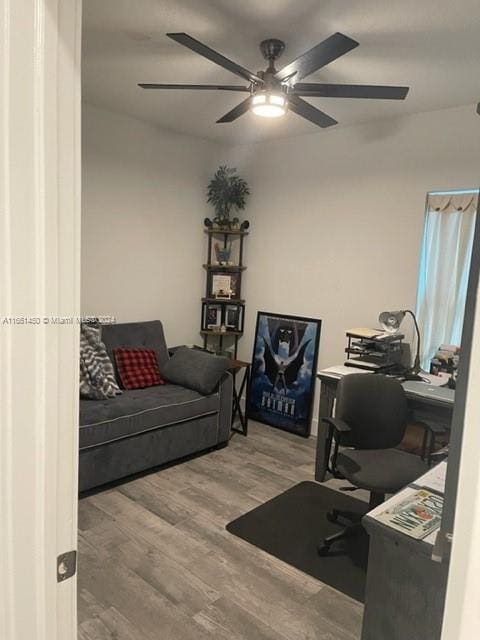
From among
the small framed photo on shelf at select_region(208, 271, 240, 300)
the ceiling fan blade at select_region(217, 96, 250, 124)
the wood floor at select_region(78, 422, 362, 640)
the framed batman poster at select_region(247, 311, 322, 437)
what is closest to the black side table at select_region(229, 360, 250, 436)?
the framed batman poster at select_region(247, 311, 322, 437)

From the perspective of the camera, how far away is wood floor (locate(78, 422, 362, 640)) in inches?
76.6

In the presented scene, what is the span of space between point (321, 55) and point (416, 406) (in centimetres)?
203

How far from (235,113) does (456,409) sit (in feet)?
7.69

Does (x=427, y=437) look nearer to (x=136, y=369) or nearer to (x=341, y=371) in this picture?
(x=341, y=371)

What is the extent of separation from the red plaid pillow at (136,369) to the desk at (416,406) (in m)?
1.36

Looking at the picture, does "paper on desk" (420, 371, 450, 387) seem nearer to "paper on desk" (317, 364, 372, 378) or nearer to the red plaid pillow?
"paper on desk" (317, 364, 372, 378)

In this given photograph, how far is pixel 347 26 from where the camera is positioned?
218 cm

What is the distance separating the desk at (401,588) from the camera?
1.27 meters

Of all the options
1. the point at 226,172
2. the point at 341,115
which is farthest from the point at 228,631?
the point at 226,172

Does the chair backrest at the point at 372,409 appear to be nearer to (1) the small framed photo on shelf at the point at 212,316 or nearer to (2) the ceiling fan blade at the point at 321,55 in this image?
(2) the ceiling fan blade at the point at 321,55

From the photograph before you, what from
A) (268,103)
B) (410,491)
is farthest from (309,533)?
(268,103)

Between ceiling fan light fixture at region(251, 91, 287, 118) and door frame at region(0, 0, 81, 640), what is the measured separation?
159cm

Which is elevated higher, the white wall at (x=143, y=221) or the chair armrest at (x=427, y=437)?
the white wall at (x=143, y=221)

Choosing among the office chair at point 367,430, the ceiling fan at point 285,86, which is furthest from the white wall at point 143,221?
the office chair at point 367,430
